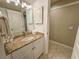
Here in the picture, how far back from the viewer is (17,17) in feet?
5.52

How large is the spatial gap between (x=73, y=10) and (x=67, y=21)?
533mm

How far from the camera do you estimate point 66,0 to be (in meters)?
2.54

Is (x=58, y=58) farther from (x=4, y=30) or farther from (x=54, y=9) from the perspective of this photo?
(x=54, y=9)

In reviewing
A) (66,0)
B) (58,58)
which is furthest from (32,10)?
(58,58)

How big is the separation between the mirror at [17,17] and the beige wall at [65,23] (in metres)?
1.60

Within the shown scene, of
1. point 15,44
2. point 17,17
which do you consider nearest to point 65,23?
point 17,17

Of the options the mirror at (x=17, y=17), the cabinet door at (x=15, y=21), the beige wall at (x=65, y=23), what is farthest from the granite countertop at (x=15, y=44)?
the beige wall at (x=65, y=23)

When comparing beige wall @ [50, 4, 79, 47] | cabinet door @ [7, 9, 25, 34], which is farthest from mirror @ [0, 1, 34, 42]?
beige wall @ [50, 4, 79, 47]

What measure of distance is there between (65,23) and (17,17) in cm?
227

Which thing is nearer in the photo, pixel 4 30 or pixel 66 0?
pixel 4 30

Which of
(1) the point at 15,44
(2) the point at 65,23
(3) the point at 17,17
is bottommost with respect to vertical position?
(1) the point at 15,44

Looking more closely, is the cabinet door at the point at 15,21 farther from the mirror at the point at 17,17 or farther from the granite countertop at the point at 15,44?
the granite countertop at the point at 15,44

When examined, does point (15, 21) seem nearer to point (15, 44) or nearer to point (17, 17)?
point (17, 17)

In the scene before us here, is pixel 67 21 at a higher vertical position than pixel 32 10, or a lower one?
lower
